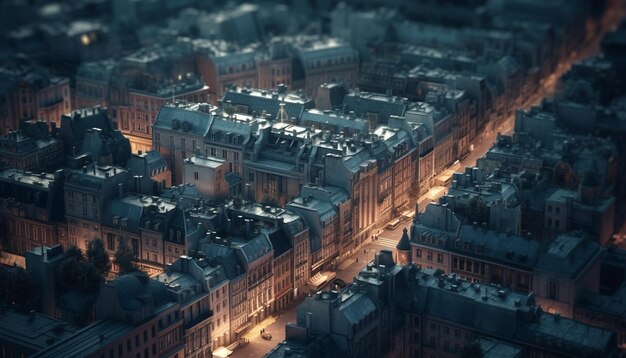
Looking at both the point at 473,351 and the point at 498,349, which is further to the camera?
the point at 498,349

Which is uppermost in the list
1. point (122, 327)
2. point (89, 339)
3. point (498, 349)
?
point (122, 327)

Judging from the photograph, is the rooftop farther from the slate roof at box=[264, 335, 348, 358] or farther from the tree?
the tree

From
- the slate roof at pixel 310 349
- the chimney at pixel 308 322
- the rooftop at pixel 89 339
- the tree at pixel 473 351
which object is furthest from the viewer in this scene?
the chimney at pixel 308 322

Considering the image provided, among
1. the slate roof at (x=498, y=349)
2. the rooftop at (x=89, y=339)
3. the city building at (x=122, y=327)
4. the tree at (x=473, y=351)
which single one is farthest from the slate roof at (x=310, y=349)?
the rooftop at (x=89, y=339)

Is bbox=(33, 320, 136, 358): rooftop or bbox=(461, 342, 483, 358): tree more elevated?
bbox=(33, 320, 136, 358): rooftop

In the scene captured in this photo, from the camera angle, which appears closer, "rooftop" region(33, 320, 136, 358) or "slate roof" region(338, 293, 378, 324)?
"rooftop" region(33, 320, 136, 358)

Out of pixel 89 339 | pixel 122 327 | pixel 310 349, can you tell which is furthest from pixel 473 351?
pixel 89 339

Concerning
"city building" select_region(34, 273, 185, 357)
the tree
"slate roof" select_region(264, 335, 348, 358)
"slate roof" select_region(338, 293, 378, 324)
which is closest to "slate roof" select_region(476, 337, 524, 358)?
the tree

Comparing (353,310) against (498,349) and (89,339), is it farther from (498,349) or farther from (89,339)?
(89,339)

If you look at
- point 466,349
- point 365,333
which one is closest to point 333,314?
point 365,333

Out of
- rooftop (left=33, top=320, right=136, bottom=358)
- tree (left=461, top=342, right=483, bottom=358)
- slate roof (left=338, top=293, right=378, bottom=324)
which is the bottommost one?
tree (left=461, top=342, right=483, bottom=358)

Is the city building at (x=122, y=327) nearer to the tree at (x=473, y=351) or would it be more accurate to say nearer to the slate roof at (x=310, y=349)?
the slate roof at (x=310, y=349)
